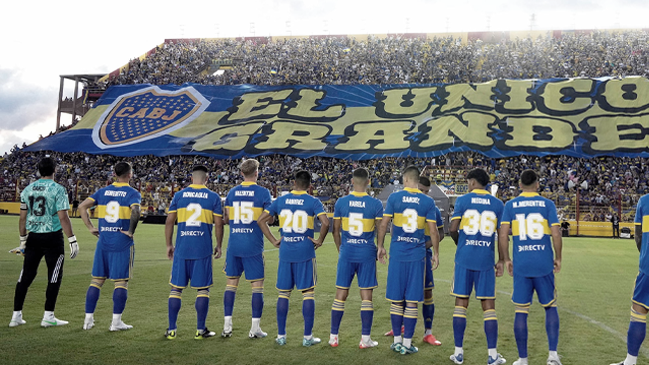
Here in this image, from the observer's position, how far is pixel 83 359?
18.9 feet

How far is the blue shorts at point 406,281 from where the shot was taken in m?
6.37

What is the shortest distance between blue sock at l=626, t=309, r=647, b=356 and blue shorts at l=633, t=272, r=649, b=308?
0.14 m

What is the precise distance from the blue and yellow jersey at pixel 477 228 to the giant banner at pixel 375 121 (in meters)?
25.4

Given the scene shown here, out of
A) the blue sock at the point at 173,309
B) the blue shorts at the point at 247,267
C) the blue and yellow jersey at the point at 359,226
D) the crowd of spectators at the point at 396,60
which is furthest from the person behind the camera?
the crowd of spectators at the point at 396,60

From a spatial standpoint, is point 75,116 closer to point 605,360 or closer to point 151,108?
point 151,108

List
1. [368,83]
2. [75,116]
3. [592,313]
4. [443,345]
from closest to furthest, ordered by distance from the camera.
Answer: [443,345] → [592,313] → [368,83] → [75,116]

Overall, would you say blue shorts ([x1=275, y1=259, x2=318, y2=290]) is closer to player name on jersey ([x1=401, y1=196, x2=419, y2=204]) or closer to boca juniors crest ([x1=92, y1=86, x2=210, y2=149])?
player name on jersey ([x1=401, y1=196, x2=419, y2=204])

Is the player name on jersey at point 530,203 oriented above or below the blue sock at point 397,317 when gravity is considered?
above

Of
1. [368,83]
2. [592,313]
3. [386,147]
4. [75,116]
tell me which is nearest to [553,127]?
[386,147]

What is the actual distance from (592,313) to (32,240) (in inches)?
340

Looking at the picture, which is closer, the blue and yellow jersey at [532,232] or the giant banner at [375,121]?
the blue and yellow jersey at [532,232]

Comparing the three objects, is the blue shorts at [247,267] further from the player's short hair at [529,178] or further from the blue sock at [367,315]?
the player's short hair at [529,178]

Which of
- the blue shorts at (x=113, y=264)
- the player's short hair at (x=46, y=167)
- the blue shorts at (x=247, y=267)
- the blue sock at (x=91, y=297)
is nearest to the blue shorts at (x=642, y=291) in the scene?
the blue shorts at (x=247, y=267)

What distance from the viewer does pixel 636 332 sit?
18.8ft
